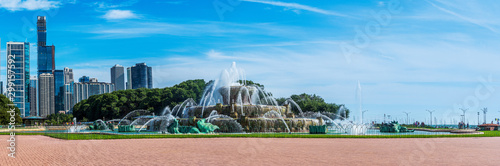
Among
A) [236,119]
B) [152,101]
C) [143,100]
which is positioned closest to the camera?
[236,119]

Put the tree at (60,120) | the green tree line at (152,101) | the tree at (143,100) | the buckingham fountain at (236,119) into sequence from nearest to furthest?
the buckingham fountain at (236,119) < the green tree line at (152,101) < the tree at (143,100) < the tree at (60,120)

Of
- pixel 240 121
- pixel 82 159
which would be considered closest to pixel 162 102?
pixel 240 121

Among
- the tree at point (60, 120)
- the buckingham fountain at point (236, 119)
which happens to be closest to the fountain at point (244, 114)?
the buckingham fountain at point (236, 119)

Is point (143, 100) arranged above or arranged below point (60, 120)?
above

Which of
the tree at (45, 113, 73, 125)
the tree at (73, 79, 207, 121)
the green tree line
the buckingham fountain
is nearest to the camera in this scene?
the buckingham fountain

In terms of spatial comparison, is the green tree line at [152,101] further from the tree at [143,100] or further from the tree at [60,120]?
the tree at [60,120]

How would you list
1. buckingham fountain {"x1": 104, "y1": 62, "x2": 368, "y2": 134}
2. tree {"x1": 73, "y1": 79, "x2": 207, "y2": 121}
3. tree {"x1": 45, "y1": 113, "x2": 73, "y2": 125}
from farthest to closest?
tree {"x1": 45, "y1": 113, "x2": 73, "y2": 125} < tree {"x1": 73, "y1": 79, "x2": 207, "y2": 121} < buckingham fountain {"x1": 104, "y1": 62, "x2": 368, "y2": 134}

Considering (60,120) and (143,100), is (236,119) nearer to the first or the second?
(143,100)

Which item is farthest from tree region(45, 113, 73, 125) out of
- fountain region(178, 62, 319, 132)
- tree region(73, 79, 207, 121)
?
fountain region(178, 62, 319, 132)

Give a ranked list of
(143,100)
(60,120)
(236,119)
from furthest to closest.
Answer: (60,120) < (143,100) < (236,119)

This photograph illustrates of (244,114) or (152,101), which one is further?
(152,101)

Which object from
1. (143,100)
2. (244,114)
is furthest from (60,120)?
(244,114)

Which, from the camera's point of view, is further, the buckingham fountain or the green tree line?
the green tree line

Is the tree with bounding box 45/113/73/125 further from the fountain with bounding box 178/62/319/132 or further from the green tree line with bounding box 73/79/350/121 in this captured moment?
the fountain with bounding box 178/62/319/132
